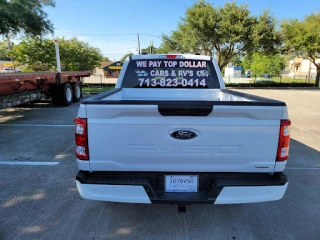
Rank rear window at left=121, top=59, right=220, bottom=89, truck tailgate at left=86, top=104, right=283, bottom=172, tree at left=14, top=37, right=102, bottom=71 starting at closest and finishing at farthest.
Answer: truck tailgate at left=86, top=104, right=283, bottom=172, rear window at left=121, top=59, right=220, bottom=89, tree at left=14, top=37, right=102, bottom=71

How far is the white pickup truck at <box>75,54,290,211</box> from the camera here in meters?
2.12

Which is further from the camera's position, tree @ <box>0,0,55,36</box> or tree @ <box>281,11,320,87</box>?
tree @ <box>281,11,320,87</box>

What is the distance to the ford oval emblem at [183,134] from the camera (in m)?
2.17

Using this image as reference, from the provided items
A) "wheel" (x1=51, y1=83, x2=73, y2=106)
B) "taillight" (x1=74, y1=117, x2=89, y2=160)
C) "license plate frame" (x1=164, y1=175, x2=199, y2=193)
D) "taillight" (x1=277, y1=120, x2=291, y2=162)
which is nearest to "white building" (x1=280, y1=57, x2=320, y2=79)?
"wheel" (x1=51, y1=83, x2=73, y2=106)

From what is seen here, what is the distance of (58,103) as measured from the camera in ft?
36.3

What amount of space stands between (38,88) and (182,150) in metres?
9.04

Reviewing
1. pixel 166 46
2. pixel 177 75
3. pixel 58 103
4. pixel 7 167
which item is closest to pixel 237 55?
pixel 166 46

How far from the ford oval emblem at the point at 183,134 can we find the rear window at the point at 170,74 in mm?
2239

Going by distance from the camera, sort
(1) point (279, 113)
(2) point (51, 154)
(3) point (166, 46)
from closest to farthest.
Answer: (1) point (279, 113)
(2) point (51, 154)
(3) point (166, 46)

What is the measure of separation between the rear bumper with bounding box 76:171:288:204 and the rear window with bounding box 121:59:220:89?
7.43 ft

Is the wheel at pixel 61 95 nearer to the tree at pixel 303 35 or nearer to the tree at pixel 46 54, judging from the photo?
the tree at pixel 46 54

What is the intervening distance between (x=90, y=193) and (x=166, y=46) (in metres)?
28.5

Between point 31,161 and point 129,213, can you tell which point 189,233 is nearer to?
point 129,213

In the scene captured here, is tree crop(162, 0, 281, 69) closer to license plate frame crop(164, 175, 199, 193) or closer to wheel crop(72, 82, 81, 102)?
wheel crop(72, 82, 81, 102)
